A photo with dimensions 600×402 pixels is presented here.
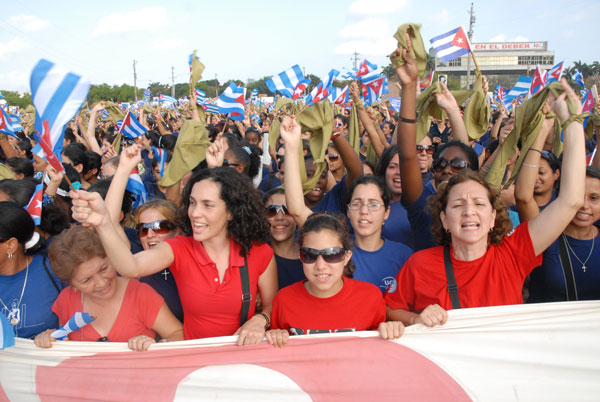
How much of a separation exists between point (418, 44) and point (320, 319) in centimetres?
209

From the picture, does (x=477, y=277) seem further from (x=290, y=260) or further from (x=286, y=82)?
(x=286, y=82)

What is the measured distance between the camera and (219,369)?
2.39 m

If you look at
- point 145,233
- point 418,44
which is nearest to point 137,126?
point 145,233

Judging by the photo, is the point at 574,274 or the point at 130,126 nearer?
the point at 574,274

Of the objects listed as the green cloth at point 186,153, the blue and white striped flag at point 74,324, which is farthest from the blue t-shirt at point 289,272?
the blue and white striped flag at point 74,324

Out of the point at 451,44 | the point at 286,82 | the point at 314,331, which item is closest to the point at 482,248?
the point at 314,331

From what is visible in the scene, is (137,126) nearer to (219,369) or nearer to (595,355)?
(219,369)

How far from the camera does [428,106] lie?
3.92 metres

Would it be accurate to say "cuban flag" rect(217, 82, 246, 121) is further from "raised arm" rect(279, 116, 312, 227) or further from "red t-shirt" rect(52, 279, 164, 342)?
"red t-shirt" rect(52, 279, 164, 342)

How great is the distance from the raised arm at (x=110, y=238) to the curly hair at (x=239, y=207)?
0.47 metres

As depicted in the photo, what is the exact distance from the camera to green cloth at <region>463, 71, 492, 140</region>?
3.80 m

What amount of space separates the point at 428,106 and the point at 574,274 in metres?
1.80

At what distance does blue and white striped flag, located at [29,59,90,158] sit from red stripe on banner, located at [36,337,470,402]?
1214mm

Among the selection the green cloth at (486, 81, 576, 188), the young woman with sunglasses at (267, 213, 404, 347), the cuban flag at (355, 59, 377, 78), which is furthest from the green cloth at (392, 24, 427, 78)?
the cuban flag at (355, 59, 377, 78)
